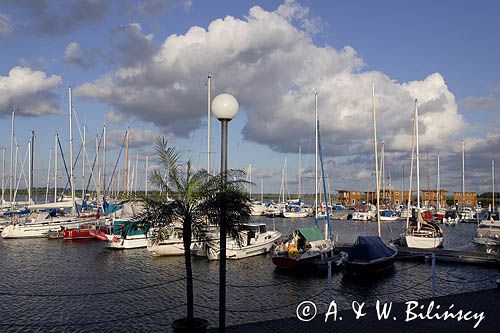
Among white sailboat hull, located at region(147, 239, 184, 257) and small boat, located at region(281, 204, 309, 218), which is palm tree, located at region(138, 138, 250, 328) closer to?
white sailboat hull, located at region(147, 239, 184, 257)

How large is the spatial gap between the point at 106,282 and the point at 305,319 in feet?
58.6

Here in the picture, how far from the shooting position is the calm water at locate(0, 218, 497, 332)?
19.1 meters

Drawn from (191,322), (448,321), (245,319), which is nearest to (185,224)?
(191,322)

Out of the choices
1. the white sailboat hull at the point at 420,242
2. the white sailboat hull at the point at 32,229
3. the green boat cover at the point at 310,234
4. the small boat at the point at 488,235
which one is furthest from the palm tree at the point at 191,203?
the white sailboat hull at the point at 32,229

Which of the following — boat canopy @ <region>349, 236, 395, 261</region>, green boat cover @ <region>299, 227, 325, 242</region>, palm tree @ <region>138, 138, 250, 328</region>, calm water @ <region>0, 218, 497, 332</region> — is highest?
palm tree @ <region>138, 138, 250, 328</region>

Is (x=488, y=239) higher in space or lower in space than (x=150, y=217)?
lower

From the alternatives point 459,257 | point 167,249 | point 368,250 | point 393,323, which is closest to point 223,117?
point 393,323

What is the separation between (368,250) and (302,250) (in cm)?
450

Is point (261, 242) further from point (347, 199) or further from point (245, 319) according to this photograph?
point (347, 199)

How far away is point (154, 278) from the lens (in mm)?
28328

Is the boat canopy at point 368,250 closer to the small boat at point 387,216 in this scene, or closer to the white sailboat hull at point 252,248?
the white sailboat hull at point 252,248

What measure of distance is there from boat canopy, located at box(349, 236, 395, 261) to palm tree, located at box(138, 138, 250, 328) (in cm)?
1782

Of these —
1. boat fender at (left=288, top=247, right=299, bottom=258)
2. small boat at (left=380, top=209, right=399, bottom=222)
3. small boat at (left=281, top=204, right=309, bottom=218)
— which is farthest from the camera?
small boat at (left=281, top=204, right=309, bottom=218)

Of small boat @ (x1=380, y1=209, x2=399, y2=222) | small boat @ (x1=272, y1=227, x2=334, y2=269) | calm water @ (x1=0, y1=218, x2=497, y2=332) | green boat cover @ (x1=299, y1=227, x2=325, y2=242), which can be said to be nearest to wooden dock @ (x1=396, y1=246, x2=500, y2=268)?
calm water @ (x1=0, y1=218, x2=497, y2=332)
